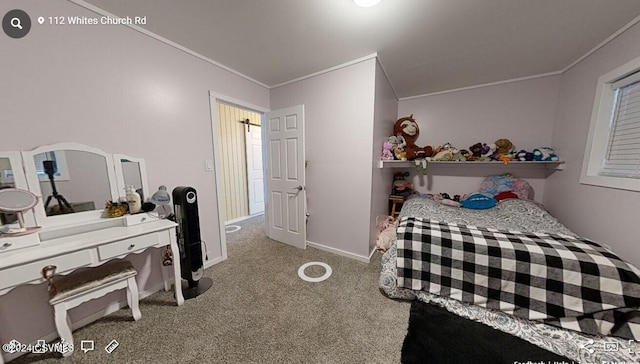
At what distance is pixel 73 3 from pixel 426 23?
2.74 metres

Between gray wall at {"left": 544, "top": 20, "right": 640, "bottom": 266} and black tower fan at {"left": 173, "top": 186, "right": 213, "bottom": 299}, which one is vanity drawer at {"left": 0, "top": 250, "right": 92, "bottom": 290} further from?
gray wall at {"left": 544, "top": 20, "right": 640, "bottom": 266}

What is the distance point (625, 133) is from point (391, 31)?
2.38 metres

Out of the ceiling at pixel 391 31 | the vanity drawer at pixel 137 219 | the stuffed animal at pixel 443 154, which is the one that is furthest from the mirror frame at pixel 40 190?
the stuffed animal at pixel 443 154

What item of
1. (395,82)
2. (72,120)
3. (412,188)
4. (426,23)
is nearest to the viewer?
(72,120)

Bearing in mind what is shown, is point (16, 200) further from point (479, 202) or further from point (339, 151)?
point (479, 202)

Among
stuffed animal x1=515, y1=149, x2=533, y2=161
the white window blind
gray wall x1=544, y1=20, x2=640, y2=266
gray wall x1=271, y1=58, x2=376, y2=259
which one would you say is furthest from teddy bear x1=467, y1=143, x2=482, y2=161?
gray wall x1=271, y1=58, x2=376, y2=259

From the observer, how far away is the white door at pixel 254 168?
4.29m

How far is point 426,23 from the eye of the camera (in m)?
1.69

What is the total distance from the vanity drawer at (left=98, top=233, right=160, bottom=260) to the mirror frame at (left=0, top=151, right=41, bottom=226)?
51cm

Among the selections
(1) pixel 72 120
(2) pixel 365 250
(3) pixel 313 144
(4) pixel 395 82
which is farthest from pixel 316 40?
(2) pixel 365 250

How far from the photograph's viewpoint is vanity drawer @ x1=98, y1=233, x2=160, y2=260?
1.33 meters

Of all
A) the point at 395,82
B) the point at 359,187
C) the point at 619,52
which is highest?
the point at 395,82

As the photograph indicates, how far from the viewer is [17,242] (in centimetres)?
117

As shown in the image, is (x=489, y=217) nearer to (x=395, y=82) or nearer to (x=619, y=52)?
(x=619, y=52)
